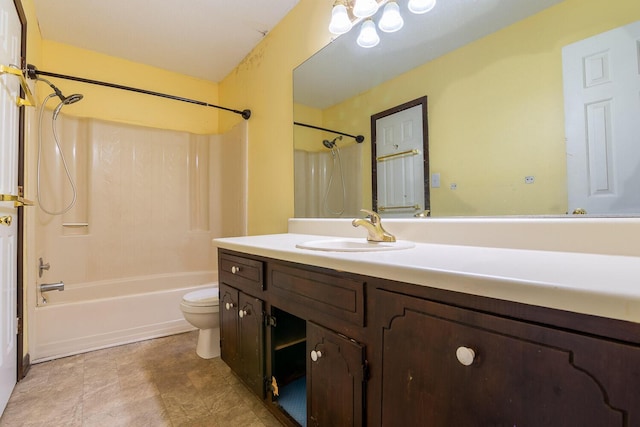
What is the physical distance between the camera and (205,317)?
1.78 meters

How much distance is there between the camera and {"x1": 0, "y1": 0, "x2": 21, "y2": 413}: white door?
50.3 inches

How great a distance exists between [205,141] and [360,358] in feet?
8.64

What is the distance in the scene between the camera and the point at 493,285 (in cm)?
52

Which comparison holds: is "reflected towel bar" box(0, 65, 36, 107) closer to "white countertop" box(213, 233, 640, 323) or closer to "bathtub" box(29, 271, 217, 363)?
"bathtub" box(29, 271, 217, 363)

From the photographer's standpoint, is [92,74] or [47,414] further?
[92,74]

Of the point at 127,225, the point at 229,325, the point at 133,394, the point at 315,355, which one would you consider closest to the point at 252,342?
the point at 229,325

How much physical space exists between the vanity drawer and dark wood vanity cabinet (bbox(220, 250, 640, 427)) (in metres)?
0.14

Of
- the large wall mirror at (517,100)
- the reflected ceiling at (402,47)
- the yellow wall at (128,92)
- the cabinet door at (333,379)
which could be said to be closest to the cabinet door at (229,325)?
the cabinet door at (333,379)

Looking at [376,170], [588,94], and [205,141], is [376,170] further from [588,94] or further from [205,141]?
[205,141]

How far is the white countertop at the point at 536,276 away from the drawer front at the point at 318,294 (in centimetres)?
6

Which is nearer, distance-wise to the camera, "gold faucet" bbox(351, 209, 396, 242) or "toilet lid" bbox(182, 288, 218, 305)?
"gold faucet" bbox(351, 209, 396, 242)

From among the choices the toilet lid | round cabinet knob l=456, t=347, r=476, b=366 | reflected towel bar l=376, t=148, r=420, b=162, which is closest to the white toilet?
the toilet lid

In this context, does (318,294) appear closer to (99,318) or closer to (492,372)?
(492,372)

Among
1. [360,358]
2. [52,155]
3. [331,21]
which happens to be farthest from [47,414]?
[331,21]
